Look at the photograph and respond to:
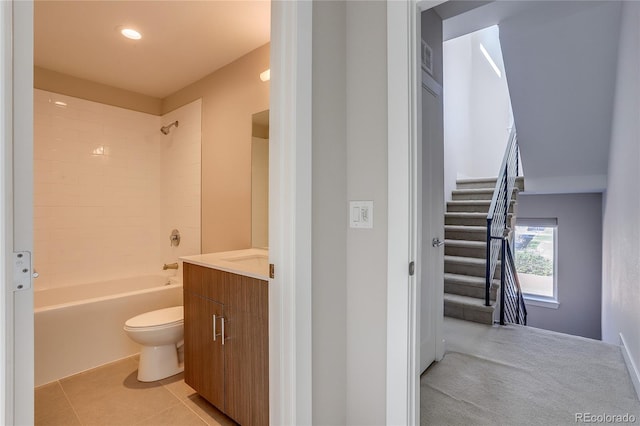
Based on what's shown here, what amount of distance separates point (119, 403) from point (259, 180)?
5.68 feet

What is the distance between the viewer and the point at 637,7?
1988 mm

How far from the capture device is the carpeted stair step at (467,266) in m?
3.70

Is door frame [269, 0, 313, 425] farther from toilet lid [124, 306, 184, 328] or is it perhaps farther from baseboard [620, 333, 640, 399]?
baseboard [620, 333, 640, 399]

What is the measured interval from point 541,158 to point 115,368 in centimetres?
482

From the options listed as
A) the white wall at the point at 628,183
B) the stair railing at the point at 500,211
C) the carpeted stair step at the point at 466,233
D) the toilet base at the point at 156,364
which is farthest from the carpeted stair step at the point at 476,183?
the toilet base at the point at 156,364

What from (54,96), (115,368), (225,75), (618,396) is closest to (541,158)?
(618,396)

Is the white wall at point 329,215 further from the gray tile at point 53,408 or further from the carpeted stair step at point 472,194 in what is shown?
the carpeted stair step at point 472,194

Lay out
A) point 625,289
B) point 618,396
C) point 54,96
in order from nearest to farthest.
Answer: point 618,396 < point 625,289 < point 54,96

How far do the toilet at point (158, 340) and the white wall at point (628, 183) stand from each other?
2.87 meters

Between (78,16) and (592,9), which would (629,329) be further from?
(78,16)

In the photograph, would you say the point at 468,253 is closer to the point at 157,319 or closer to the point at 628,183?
the point at 628,183

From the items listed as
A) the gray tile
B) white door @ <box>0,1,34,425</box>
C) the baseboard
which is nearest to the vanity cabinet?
the gray tile

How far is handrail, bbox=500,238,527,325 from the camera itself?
3561mm

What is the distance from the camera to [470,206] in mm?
4688
